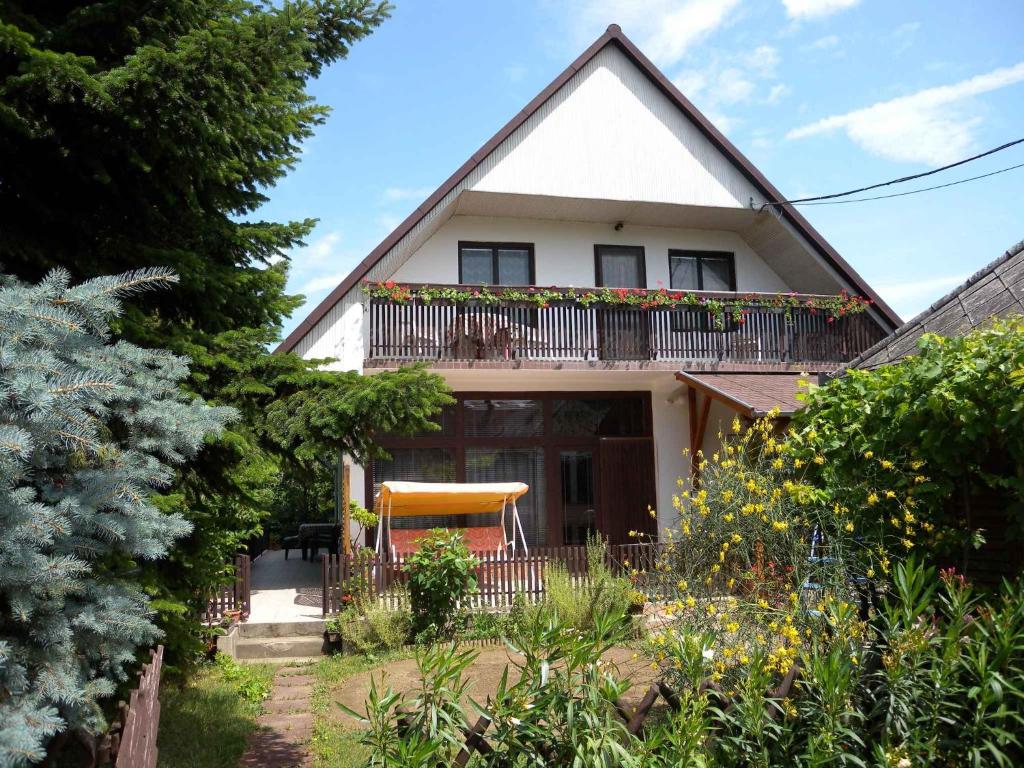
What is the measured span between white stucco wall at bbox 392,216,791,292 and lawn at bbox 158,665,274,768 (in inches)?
330

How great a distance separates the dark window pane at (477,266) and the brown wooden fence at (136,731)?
475 inches

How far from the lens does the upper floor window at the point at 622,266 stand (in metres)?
16.2

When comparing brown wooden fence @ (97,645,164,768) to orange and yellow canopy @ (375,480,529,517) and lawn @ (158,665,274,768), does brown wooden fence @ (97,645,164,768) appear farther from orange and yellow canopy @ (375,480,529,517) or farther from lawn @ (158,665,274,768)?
orange and yellow canopy @ (375,480,529,517)

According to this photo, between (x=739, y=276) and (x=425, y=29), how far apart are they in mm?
10199

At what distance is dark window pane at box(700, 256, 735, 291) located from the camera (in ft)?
55.3

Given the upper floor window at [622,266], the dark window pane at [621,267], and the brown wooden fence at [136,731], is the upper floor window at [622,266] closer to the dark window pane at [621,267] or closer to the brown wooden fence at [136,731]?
the dark window pane at [621,267]

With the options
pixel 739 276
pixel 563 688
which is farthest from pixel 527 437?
pixel 563 688

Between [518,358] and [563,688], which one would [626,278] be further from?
[563,688]

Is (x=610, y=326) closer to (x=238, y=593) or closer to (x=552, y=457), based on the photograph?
(x=552, y=457)

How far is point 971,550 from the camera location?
464 centimetres

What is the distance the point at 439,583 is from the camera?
955cm

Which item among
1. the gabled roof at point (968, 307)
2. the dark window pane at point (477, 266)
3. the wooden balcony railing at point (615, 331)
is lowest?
the gabled roof at point (968, 307)

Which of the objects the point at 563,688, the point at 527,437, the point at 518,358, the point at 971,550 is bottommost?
the point at 563,688

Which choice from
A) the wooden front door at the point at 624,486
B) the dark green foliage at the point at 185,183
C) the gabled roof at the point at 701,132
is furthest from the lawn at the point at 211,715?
the gabled roof at the point at 701,132
